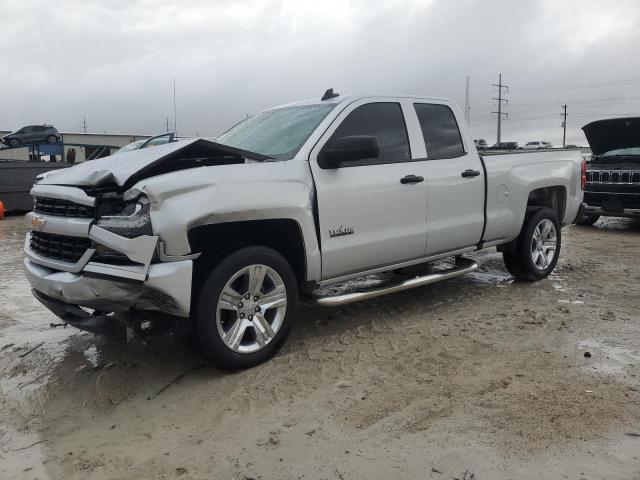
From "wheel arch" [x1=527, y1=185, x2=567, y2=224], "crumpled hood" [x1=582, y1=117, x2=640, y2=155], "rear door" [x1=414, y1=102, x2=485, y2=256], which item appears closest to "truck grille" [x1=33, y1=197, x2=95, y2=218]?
"rear door" [x1=414, y1=102, x2=485, y2=256]

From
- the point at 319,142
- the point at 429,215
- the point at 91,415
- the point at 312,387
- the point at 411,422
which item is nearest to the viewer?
the point at 411,422

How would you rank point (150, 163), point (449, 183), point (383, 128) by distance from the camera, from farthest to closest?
point (449, 183) < point (383, 128) < point (150, 163)

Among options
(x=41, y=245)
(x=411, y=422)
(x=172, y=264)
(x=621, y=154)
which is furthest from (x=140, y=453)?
(x=621, y=154)

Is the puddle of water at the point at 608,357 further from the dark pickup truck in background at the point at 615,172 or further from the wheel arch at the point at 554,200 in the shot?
the dark pickup truck in background at the point at 615,172

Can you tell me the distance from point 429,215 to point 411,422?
2273 millimetres

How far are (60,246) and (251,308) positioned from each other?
1.35 metres

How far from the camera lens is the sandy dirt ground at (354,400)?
2.80 m

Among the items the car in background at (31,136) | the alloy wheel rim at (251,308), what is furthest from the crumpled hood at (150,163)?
the car in background at (31,136)

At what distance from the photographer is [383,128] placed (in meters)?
4.87

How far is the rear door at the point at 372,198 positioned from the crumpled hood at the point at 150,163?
0.62 metres

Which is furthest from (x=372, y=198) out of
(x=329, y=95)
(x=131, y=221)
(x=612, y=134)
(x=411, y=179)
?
(x=612, y=134)

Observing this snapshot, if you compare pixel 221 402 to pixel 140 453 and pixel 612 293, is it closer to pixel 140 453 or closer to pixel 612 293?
pixel 140 453

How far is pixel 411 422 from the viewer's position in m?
3.16

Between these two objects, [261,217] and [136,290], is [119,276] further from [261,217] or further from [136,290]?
[261,217]
